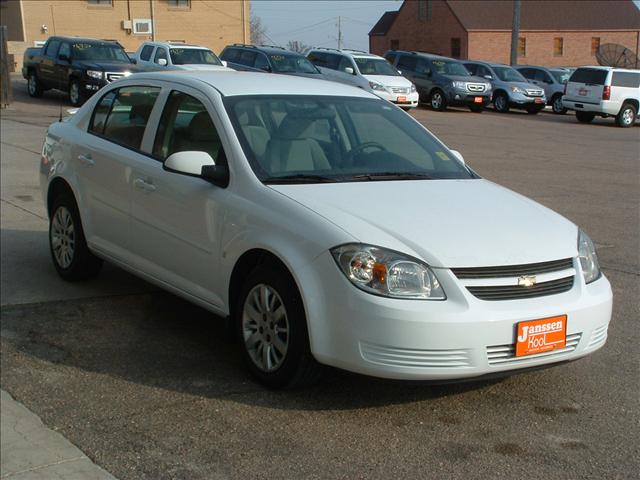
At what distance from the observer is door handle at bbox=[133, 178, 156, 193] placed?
5.89 metres

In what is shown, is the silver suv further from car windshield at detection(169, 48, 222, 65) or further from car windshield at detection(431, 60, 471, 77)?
car windshield at detection(169, 48, 222, 65)

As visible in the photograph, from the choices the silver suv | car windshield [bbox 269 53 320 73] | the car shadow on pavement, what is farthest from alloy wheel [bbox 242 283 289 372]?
the silver suv

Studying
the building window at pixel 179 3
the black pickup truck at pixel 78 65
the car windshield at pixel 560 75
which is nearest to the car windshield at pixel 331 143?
the black pickup truck at pixel 78 65

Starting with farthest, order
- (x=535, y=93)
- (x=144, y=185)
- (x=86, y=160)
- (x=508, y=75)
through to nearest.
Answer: (x=508, y=75) → (x=535, y=93) → (x=86, y=160) → (x=144, y=185)

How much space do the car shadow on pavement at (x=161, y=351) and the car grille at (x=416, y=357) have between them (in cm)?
16

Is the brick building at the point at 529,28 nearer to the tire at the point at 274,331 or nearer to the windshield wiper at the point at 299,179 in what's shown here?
the windshield wiper at the point at 299,179

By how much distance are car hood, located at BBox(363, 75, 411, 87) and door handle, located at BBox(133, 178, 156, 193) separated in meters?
21.9

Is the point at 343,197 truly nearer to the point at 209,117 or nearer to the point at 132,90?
the point at 209,117

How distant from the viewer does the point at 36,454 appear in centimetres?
422

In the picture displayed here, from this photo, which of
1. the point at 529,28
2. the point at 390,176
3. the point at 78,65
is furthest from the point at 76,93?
the point at 529,28

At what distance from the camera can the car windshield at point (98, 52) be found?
82.9 feet

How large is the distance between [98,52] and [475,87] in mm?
12532

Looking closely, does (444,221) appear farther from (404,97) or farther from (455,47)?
(455,47)

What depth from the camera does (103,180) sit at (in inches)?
256
